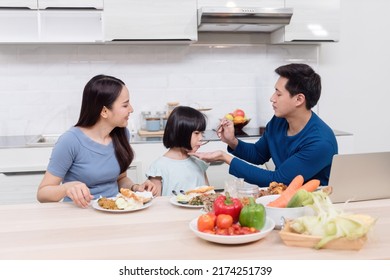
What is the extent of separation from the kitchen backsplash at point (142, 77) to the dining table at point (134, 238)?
206 cm

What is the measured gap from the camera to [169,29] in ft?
11.0

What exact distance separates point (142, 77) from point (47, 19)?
34.6 inches

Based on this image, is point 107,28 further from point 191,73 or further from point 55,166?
point 55,166

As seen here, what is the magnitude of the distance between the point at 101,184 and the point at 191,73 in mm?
1932

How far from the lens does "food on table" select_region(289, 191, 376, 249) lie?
1254 millimetres

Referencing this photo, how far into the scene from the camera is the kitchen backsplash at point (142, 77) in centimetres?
362

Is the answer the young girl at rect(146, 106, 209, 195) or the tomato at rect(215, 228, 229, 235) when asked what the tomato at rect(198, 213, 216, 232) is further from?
the young girl at rect(146, 106, 209, 195)

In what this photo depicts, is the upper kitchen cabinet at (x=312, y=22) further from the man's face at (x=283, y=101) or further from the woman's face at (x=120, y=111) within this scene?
the woman's face at (x=120, y=111)

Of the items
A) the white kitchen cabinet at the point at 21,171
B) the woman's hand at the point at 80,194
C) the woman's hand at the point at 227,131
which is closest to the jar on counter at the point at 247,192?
the woman's hand at the point at 80,194

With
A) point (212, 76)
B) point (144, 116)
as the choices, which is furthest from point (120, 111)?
point (212, 76)

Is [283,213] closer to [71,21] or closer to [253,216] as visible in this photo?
[253,216]

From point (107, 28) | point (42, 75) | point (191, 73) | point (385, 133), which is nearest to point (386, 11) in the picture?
point (385, 133)

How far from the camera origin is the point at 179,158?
2.25 m

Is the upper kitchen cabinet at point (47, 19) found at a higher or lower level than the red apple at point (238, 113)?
higher
